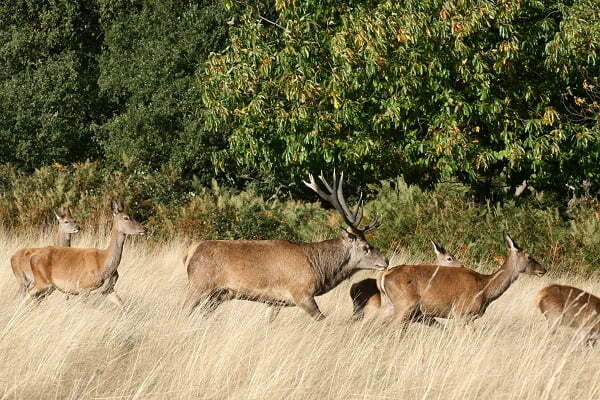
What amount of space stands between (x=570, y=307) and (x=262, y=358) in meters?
3.02

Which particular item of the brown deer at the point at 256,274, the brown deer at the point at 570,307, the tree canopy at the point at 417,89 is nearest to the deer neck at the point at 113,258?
the brown deer at the point at 256,274

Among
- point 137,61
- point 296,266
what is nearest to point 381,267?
point 296,266

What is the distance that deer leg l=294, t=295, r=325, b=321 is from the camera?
346 inches

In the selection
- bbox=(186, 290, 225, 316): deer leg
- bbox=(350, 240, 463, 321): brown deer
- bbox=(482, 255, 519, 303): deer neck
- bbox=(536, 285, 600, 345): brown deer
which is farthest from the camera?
bbox=(350, 240, 463, 321): brown deer

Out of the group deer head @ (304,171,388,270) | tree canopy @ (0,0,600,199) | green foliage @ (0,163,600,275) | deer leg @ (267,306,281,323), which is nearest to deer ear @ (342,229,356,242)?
deer head @ (304,171,388,270)

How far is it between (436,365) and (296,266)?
2.63m

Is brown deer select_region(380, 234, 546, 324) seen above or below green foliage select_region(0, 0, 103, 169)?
above

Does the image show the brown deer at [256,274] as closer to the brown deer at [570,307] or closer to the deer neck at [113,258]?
the deer neck at [113,258]

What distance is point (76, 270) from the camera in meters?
9.33

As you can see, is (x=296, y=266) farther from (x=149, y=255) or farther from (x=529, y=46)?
(x=529, y=46)

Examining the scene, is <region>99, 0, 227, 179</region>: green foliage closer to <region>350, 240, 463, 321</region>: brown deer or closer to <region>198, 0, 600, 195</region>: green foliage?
<region>198, 0, 600, 195</region>: green foliage

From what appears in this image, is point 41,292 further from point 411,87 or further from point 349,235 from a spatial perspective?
point 411,87

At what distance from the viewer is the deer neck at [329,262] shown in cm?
919

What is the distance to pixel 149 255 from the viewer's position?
13.1 m
